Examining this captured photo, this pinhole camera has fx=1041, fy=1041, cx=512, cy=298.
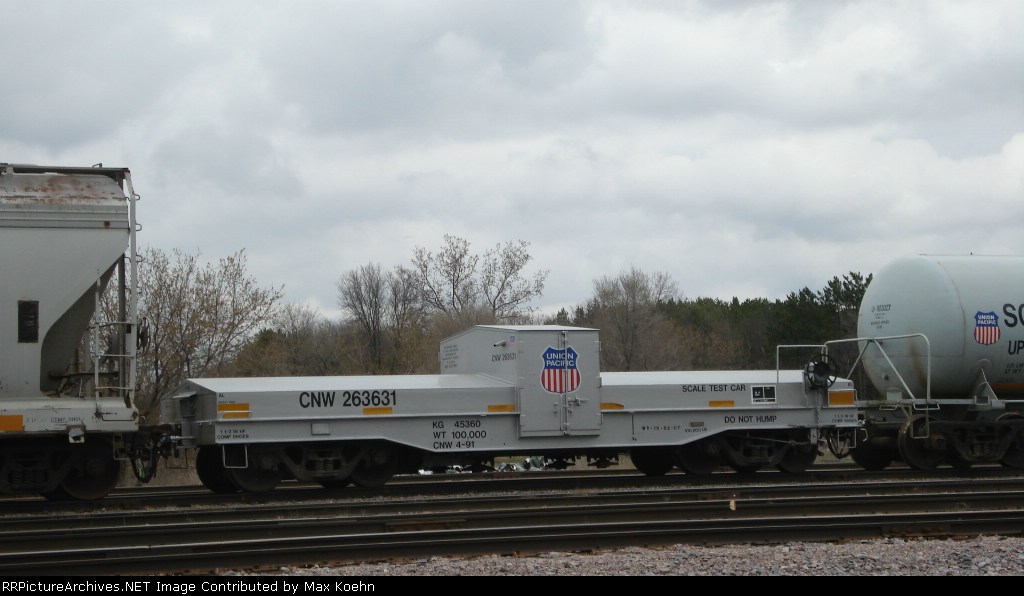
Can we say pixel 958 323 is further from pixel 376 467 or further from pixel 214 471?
pixel 214 471

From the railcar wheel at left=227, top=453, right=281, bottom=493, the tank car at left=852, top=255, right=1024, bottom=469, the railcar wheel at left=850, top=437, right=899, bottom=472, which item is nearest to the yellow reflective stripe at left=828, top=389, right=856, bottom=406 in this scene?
the tank car at left=852, top=255, right=1024, bottom=469

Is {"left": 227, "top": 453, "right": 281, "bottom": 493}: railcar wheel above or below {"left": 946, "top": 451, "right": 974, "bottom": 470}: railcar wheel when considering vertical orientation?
above

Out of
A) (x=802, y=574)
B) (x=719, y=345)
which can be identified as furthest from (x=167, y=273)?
(x=719, y=345)

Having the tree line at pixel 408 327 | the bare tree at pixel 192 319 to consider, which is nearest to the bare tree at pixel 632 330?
the tree line at pixel 408 327

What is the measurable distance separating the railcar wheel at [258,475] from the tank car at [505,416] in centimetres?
2

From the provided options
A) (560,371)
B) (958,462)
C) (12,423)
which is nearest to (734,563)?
(560,371)

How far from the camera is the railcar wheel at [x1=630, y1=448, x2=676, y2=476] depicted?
59.0ft

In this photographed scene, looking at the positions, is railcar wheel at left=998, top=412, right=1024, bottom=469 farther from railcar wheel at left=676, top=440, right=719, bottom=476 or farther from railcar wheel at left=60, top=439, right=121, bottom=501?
railcar wheel at left=60, top=439, right=121, bottom=501

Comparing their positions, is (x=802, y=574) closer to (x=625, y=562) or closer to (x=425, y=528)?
(x=625, y=562)

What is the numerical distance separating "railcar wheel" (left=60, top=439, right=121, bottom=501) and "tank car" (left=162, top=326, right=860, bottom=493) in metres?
1.50

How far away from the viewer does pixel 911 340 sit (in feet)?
61.1

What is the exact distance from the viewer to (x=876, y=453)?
19172 millimetres

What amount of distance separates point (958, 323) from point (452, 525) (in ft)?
37.1

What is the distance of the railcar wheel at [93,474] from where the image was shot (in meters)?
13.5
